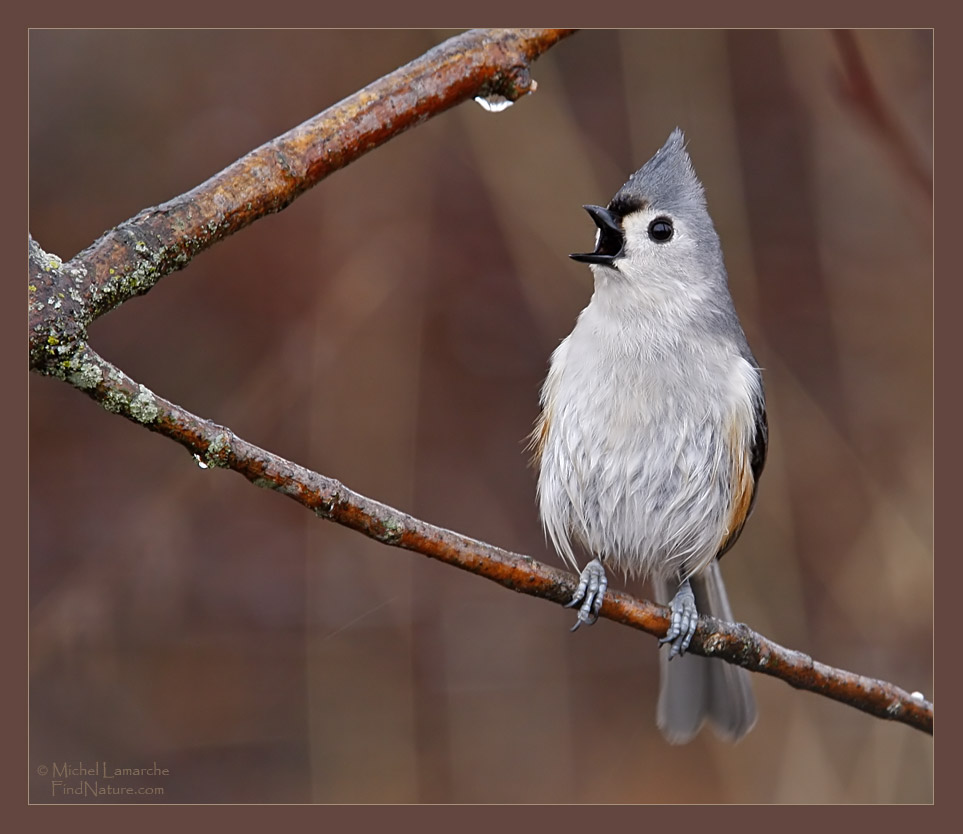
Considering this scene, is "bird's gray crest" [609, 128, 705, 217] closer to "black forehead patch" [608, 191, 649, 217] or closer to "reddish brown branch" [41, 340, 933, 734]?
"black forehead patch" [608, 191, 649, 217]


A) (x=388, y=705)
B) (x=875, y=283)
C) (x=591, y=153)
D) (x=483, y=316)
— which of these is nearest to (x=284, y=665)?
(x=388, y=705)

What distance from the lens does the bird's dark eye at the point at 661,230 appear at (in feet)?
8.13

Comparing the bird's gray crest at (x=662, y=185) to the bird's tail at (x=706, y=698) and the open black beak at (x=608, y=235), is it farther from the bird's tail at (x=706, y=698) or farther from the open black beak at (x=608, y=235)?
the bird's tail at (x=706, y=698)

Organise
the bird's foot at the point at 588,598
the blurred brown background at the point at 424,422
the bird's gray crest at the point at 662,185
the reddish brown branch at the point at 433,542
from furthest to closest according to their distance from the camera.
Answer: the blurred brown background at the point at 424,422, the bird's gray crest at the point at 662,185, the bird's foot at the point at 588,598, the reddish brown branch at the point at 433,542

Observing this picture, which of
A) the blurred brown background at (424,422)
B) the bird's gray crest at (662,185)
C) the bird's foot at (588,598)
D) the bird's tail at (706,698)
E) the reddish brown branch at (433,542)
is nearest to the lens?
the reddish brown branch at (433,542)

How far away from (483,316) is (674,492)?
1895 mm

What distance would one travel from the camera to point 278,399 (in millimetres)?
4082

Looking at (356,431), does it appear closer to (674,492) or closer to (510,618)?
(510,618)

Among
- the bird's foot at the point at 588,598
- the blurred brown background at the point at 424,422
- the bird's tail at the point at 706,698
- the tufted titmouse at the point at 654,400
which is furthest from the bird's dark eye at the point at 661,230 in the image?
the blurred brown background at the point at 424,422

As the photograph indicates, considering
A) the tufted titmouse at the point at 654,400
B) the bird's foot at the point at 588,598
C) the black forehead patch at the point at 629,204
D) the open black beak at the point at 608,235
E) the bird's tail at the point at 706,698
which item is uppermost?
the black forehead patch at the point at 629,204

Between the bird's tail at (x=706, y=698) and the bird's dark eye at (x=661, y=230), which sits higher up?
the bird's dark eye at (x=661, y=230)

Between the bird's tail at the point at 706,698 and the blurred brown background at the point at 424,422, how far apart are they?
2.44 ft

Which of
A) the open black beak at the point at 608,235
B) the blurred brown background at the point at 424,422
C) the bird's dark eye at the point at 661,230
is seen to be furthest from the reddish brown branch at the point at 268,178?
the blurred brown background at the point at 424,422

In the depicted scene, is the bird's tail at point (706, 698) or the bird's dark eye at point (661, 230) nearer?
the bird's dark eye at point (661, 230)
